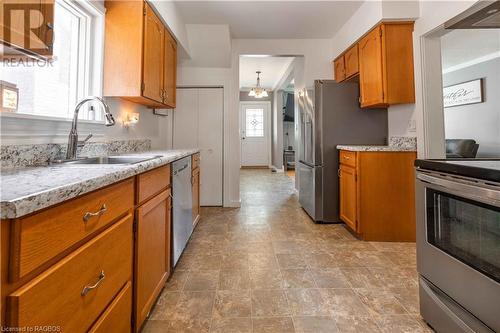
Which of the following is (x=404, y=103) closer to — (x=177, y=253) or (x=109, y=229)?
(x=177, y=253)

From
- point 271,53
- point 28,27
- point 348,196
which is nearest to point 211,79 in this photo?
point 271,53

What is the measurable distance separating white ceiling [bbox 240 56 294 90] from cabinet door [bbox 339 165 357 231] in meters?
3.28

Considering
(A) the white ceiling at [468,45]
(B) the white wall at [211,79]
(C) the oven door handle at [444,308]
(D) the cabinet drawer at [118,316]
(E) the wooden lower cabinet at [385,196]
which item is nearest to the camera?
(D) the cabinet drawer at [118,316]

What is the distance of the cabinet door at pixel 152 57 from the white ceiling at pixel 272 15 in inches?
30.1

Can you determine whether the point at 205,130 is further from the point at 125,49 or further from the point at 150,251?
the point at 150,251

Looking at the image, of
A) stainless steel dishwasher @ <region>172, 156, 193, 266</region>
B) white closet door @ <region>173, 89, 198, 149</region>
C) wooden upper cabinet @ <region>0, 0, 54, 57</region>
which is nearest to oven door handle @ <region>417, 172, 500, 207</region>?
stainless steel dishwasher @ <region>172, 156, 193, 266</region>

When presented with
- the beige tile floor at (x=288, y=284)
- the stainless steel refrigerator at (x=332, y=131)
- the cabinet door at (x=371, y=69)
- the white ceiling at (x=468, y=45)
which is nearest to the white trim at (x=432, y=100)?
the cabinet door at (x=371, y=69)

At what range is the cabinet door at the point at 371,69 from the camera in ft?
8.46

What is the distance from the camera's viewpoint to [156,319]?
4.51 ft

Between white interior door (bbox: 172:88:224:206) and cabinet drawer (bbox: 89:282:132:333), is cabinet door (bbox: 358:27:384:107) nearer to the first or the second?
white interior door (bbox: 172:88:224:206)

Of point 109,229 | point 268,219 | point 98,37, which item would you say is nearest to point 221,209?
point 268,219

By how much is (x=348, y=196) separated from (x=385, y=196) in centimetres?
37

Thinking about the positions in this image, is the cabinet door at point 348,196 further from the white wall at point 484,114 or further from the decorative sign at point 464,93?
the decorative sign at point 464,93

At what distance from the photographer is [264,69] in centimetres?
611
